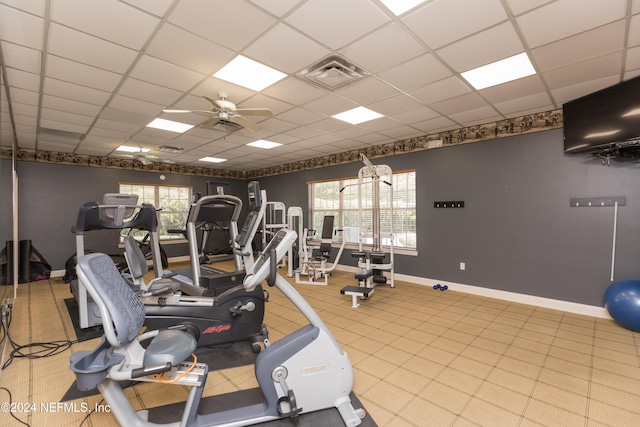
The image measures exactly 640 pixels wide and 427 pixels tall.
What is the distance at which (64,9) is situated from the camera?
6.38 feet

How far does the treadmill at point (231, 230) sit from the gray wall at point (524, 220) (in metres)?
3.37

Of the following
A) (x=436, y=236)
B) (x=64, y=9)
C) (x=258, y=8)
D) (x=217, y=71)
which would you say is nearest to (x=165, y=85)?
(x=217, y=71)

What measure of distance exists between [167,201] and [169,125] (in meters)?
4.10

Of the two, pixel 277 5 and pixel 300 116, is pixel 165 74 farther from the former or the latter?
pixel 300 116

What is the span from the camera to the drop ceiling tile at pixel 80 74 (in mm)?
2604

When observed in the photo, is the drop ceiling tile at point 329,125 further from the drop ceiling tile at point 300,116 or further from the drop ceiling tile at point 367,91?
the drop ceiling tile at point 367,91

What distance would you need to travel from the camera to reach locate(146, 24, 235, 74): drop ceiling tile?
7.35ft

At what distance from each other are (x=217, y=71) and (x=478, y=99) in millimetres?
3055

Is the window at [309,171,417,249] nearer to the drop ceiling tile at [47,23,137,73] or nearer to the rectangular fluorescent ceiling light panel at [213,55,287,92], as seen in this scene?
the rectangular fluorescent ceiling light panel at [213,55,287,92]

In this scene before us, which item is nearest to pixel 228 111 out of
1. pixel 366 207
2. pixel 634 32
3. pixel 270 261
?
pixel 270 261

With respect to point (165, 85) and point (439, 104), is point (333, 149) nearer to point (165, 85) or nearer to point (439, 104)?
point (439, 104)

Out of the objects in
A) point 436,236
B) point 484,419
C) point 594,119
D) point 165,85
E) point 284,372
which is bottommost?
point 484,419

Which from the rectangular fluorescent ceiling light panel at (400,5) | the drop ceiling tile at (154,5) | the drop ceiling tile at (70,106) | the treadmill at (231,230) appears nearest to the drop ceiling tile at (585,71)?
the rectangular fluorescent ceiling light panel at (400,5)

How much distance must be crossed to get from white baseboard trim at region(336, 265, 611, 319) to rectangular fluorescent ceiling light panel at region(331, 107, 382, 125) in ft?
10.1
